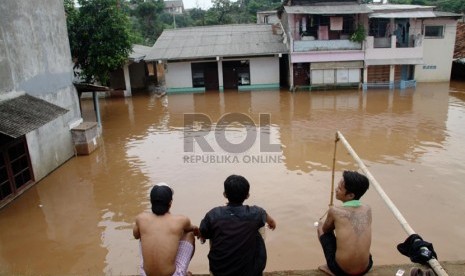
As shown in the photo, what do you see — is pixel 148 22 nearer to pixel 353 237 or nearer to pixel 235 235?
pixel 235 235

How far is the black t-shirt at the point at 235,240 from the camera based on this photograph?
3.47m

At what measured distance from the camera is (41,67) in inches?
406

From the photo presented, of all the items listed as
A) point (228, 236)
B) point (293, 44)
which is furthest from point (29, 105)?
point (293, 44)

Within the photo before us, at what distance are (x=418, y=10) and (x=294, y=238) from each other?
20433mm

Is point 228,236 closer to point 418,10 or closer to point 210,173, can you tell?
point 210,173

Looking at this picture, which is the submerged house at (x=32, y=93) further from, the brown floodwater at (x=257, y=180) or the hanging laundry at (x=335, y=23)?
the hanging laundry at (x=335, y=23)

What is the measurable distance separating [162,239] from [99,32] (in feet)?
54.0

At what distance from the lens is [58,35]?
1155 cm

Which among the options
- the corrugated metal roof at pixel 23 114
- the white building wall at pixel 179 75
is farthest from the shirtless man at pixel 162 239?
the white building wall at pixel 179 75

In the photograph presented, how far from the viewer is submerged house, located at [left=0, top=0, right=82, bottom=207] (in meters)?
8.44

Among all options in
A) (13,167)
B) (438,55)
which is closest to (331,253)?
(13,167)

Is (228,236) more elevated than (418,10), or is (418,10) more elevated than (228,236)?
(418,10)

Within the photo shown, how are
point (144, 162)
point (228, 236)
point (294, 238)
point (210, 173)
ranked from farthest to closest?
point (144, 162) → point (210, 173) → point (294, 238) → point (228, 236)

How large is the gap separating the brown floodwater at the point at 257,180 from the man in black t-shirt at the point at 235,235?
8.25 feet
